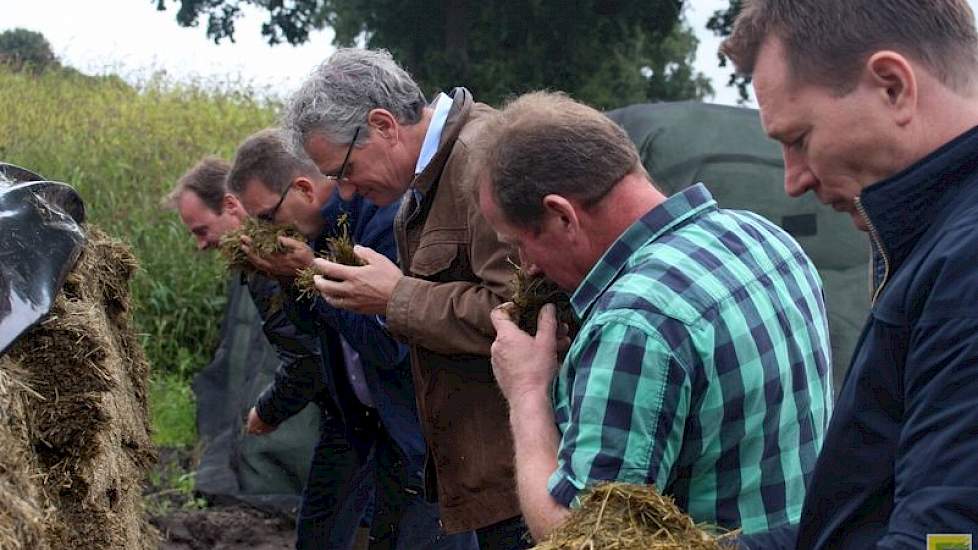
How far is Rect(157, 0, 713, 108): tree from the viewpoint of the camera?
44.7 feet

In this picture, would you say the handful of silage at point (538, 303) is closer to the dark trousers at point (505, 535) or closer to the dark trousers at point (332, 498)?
the dark trousers at point (505, 535)

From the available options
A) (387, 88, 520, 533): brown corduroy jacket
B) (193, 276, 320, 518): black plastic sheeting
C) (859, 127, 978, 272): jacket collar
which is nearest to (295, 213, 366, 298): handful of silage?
(387, 88, 520, 533): brown corduroy jacket

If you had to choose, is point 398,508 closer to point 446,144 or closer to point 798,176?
point 446,144

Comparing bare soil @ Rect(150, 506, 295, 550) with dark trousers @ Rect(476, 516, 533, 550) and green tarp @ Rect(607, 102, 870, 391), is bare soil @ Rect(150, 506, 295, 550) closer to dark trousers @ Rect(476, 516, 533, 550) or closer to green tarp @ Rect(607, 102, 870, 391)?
green tarp @ Rect(607, 102, 870, 391)

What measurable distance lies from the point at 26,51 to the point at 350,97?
14759mm

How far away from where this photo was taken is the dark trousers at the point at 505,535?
11.5 feet

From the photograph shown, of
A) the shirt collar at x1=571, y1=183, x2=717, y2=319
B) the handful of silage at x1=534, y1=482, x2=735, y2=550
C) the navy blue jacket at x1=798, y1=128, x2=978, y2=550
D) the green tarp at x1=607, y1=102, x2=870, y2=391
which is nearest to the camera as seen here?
the navy blue jacket at x1=798, y1=128, x2=978, y2=550

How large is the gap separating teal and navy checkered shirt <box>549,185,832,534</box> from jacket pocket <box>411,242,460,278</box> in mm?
1212

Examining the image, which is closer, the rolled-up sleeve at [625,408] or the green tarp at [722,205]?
the rolled-up sleeve at [625,408]

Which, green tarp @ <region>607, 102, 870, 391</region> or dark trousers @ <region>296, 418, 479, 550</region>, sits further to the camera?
green tarp @ <region>607, 102, 870, 391</region>

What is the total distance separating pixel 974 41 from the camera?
1565 millimetres

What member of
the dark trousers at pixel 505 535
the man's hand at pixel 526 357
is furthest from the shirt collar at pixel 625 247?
the dark trousers at pixel 505 535

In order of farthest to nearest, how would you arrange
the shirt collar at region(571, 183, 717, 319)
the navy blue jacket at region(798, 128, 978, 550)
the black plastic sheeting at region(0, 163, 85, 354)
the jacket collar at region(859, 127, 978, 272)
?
the black plastic sheeting at region(0, 163, 85, 354)
the shirt collar at region(571, 183, 717, 319)
the jacket collar at region(859, 127, 978, 272)
the navy blue jacket at region(798, 128, 978, 550)

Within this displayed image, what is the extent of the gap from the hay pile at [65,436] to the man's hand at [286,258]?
0.56 m
